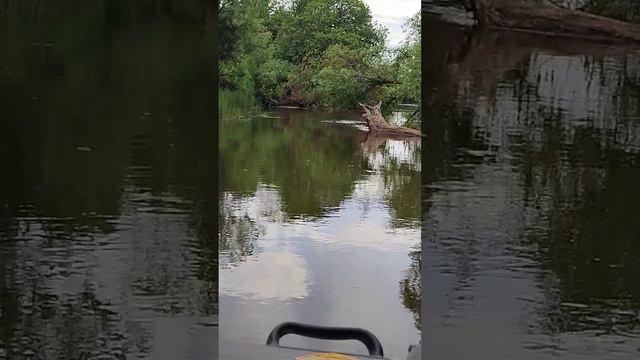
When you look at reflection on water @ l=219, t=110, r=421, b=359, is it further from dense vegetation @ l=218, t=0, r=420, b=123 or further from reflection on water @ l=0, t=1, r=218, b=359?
reflection on water @ l=0, t=1, r=218, b=359

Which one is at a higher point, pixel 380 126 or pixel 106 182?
pixel 380 126

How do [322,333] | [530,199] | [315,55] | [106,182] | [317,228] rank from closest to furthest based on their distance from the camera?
[530,199], [106,182], [322,333], [317,228], [315,55]

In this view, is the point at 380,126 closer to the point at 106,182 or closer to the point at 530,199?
the point at 530,199

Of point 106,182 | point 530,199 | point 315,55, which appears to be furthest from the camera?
point 315,55

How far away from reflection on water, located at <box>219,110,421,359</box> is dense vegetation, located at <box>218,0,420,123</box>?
80mm

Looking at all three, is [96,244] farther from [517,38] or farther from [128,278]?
[517,38]

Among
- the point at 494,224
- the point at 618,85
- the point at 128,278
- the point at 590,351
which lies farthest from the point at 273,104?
the point at 590,351

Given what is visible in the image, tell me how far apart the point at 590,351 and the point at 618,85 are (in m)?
0.59

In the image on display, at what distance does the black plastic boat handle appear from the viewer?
192cm

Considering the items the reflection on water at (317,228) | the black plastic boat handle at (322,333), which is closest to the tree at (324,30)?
the reflection on water at (317,228)

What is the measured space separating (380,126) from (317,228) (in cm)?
36

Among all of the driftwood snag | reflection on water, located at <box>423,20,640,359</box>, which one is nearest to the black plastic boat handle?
reflection on water, located at <box>423,20,640,359</box>

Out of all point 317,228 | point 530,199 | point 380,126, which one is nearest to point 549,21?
point 530,199

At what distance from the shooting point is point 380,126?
2.09m
